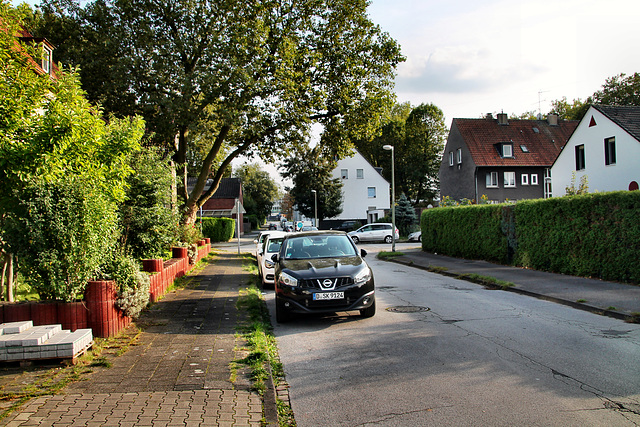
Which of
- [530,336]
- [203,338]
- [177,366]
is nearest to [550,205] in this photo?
[530,336]

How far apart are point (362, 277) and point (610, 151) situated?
2602 cm

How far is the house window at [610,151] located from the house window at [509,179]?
17104mm

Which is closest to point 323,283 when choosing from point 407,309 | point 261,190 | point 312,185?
point 407,309

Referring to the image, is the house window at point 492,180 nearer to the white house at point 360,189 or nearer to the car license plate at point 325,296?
the white house at point 360,189

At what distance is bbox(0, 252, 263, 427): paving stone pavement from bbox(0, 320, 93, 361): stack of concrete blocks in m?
0.50

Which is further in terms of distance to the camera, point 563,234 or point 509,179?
point 509,179

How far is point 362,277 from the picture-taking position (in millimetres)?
8922

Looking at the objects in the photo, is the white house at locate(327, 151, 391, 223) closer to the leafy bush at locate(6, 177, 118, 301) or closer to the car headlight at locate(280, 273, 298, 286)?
the car headlight at locate(280, 273, 298, 286)

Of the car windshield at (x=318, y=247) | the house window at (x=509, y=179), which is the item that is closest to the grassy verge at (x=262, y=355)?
the car windshield at (x=318, y=247)

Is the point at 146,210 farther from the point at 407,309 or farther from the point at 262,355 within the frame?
the point at 262,355

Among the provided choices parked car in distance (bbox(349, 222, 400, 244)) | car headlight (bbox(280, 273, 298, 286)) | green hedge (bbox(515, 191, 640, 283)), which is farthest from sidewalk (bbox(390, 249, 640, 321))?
parked car in distance (bbox(349, 222, 400, 244))

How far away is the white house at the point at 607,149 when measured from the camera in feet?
88.6

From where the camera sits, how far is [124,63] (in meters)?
19.2

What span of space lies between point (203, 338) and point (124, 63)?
50.1ft
